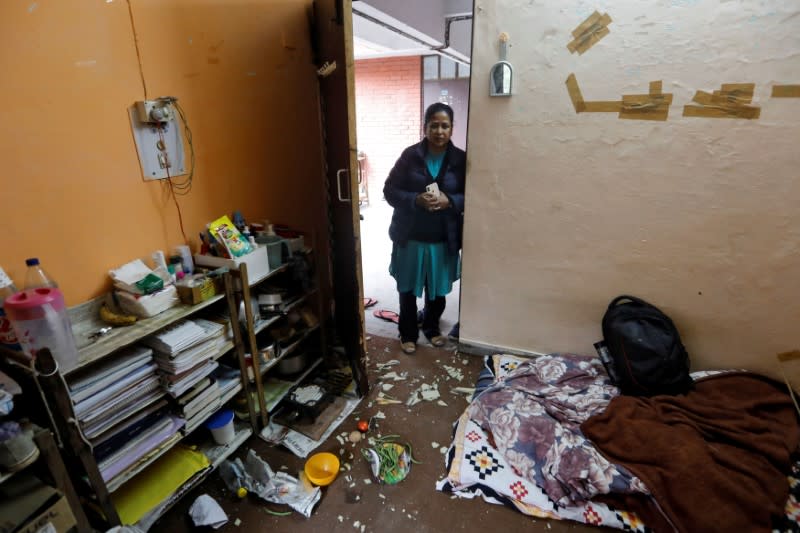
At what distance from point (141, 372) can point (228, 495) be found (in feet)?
2.20

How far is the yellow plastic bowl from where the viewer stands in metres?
1.73

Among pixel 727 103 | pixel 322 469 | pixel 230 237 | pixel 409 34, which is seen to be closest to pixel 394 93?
pixel 409 34

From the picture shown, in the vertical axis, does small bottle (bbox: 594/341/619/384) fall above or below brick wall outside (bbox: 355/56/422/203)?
below

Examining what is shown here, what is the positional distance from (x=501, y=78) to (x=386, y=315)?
1904 millimetres

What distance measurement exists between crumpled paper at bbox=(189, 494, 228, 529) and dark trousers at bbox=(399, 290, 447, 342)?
1.50 m

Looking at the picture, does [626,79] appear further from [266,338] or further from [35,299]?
[35,299]

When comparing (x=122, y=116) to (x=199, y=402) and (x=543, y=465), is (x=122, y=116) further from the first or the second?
(x=543, y=465)

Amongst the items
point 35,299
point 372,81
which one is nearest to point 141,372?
point 35,299

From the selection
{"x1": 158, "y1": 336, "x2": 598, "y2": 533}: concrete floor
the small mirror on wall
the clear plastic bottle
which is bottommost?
{"x1": 158, "y1": 336, "x2": 598, "y2": 533}: concrete floor

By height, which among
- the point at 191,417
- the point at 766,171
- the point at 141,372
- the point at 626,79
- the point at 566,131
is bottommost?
the point at 191,417

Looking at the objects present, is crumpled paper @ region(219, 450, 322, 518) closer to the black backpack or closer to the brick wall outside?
the black backpack

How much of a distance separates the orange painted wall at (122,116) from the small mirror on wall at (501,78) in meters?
1.08

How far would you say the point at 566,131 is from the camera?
2062mm

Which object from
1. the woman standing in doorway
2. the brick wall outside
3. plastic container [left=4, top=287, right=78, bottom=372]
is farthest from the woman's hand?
the brick wall outside
